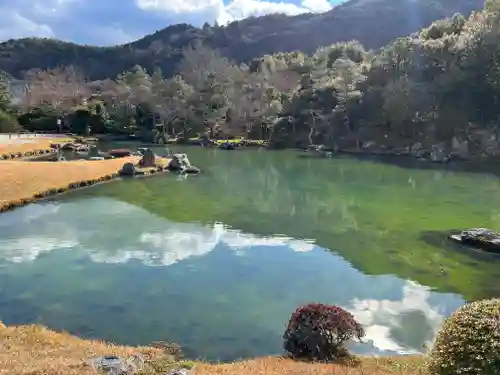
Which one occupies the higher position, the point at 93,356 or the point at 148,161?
the point at 148,161

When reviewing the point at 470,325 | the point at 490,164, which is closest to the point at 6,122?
the point at 490,164

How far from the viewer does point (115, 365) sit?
357 inches

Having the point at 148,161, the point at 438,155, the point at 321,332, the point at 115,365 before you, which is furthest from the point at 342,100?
the point at 115,365

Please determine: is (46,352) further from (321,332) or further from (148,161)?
(148,161)

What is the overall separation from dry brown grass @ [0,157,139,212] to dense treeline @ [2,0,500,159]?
41.9 meters

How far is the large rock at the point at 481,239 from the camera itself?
24375 mm

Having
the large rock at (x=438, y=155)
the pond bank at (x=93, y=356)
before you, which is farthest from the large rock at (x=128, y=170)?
the large rock at (x=438, y=155)

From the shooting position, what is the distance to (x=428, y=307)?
17875 mm

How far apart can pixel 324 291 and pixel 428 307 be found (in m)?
3.66

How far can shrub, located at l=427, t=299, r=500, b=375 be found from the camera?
302 inches

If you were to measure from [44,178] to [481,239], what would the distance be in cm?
3309

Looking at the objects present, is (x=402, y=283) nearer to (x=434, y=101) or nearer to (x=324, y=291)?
(x=324, y=291)

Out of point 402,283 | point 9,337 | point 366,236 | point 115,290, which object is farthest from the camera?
point 366,236

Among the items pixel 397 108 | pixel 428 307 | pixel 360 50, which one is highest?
pixel 360 50
